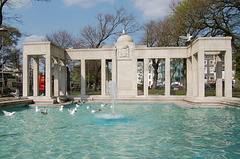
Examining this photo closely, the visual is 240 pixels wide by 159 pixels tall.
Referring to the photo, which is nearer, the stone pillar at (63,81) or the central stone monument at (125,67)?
the central stone monument at (125,67)

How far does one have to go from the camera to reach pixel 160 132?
7.93 m

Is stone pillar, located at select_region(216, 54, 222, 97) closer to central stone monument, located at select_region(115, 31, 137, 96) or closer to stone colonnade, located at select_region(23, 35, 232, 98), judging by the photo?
stone colonnade, located at select_region(23, 35, 232, 98)

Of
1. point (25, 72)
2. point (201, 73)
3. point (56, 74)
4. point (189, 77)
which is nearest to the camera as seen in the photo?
point (201, 73)

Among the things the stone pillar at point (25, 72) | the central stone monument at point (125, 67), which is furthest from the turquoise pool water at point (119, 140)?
the central stone monument at point (125, 67)

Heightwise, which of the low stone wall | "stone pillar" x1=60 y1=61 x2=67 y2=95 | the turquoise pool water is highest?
"stone pillar" x1=60 y1=61 x2=67 y2=95

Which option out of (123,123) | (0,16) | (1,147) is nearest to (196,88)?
(123,123)

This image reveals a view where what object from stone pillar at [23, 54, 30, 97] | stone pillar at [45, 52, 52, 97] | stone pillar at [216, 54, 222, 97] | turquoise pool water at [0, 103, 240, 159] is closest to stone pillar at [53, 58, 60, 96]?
stone pillar at [45, 52, 52, 97]

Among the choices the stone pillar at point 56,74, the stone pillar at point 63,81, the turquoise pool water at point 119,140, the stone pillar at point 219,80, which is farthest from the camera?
the stone pillar at point 63,81

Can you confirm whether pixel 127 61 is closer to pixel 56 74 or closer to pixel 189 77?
pixel 189 77

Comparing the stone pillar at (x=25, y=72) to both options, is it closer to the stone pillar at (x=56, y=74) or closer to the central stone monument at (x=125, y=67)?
the stone pillar at (x=56, y=74)

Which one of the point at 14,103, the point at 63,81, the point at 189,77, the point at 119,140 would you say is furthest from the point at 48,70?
the point at 189,77

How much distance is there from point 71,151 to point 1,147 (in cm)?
232

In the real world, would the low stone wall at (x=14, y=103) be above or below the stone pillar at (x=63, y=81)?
below

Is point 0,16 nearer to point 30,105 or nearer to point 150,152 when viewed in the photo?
point 30,105
